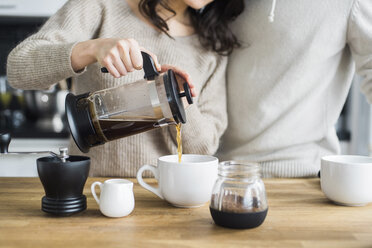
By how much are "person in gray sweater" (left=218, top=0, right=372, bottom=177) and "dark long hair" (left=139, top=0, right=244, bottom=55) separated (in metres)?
0.05

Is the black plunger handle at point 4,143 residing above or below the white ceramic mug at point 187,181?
above

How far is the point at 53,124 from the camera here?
101 inches

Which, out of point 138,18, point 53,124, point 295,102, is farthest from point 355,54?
point 53,124

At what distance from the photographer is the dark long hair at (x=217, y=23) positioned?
4.83ft

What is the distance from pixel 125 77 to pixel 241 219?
2.36 ft

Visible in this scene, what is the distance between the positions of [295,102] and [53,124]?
1.66m

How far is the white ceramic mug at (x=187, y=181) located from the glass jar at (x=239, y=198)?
0.26ft

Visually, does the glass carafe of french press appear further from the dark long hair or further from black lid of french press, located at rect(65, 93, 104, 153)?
the dark long hair

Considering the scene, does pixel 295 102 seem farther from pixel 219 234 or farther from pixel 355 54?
pixel 219 234

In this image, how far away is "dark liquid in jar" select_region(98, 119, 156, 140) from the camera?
94 cm

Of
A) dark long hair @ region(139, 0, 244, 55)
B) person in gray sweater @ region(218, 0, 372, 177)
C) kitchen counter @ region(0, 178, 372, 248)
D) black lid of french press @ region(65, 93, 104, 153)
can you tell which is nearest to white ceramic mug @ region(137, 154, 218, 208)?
kitchen counter @ region(0, 178, 372, 248)

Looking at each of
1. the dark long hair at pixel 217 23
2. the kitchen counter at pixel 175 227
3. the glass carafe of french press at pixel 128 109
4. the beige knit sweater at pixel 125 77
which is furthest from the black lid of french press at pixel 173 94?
the dark long hair at pixel 217 23

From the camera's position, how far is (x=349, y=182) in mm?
919

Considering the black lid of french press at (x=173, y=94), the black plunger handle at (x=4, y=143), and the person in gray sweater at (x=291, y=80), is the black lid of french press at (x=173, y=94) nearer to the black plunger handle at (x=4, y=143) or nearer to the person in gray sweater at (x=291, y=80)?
the black plunger handle at (x=4, y=143)
